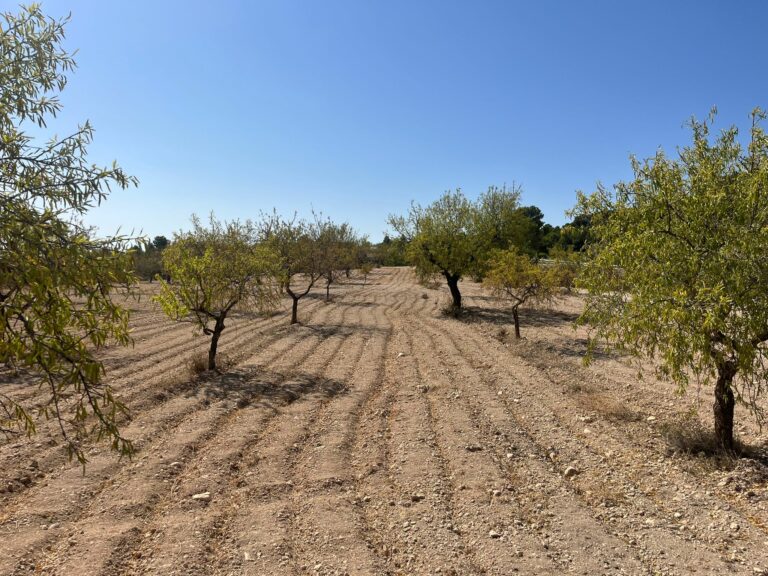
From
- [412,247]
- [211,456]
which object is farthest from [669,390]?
[412,247]

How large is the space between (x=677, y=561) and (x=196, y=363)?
1234 cm

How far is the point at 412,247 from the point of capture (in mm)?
29750

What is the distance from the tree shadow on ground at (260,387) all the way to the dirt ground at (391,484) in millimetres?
90

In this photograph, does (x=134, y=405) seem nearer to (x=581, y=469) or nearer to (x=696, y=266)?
(x=581, y=469)

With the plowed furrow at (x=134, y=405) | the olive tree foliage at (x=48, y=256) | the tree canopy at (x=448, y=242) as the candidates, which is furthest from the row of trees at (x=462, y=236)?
the olive tree foliage at (x=48, y=256)

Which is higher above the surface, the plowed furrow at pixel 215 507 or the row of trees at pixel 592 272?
the row of trees at pixel 592 272

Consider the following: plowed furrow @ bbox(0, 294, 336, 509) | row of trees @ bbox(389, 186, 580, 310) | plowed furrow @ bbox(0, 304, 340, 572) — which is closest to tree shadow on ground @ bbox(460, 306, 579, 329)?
row of trees @ bbox(389, 186, 580, 310)

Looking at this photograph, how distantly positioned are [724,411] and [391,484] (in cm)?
564

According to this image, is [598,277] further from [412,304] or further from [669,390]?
[412,304]

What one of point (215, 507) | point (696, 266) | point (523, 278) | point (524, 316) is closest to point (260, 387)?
point (215, 507)

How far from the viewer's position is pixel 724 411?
7789mm

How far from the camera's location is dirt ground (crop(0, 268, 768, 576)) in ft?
17.5

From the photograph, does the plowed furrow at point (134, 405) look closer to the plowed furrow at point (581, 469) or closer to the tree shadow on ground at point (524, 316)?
the plowed furrow at point (581, 469)

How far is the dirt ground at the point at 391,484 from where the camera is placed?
5344 millimetres
